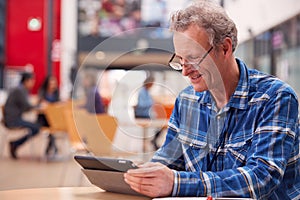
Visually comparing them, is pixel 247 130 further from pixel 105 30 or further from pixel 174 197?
pixel 105 30

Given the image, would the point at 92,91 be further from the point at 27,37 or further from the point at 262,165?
the point at 27,37

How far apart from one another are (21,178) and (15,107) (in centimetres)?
207

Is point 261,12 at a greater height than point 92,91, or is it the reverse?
point 261,12

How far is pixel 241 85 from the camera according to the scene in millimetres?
1821

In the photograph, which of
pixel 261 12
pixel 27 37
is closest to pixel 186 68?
pixel 261 12

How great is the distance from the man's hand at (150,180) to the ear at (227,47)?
447 millimetres

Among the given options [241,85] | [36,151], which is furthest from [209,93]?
[36,151]

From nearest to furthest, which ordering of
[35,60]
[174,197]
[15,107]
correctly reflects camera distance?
[174,197], [15,107], [35,60]

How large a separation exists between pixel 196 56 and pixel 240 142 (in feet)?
0.98

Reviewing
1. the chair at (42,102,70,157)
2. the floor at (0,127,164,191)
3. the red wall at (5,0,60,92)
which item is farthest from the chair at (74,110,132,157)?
the red wall at (5,0,60,92)

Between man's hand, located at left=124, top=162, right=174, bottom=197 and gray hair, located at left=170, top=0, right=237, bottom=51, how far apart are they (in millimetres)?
432

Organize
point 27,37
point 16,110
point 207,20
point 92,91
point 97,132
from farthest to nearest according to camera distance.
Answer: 1. point 27,37
2. point 16,110
3. point 92,91
4. point 97,132
5. point 207,20

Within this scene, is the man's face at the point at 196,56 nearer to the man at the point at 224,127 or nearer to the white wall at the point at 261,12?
the man at the point at 224,127

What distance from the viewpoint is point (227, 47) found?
179 cm
